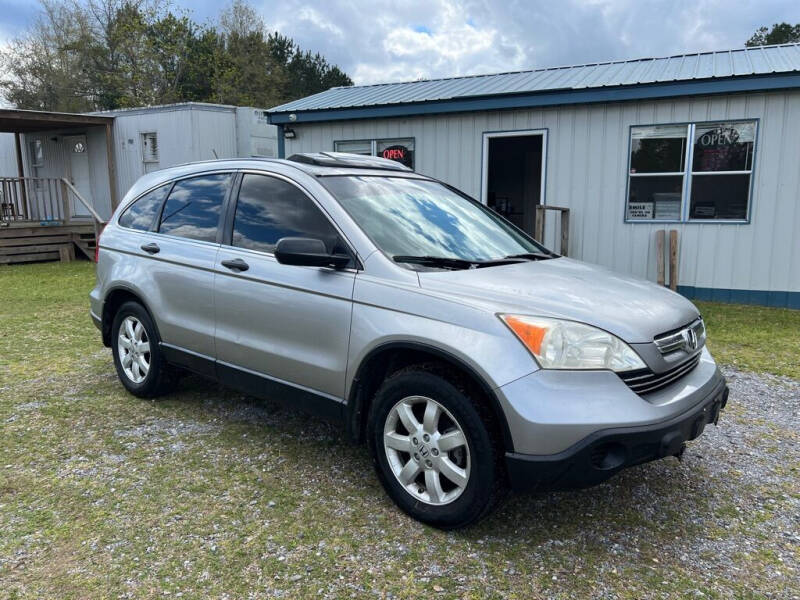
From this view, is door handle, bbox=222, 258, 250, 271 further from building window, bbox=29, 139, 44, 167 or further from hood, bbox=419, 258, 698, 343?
building window, bbox=29, 139, 44, 167

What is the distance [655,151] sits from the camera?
30.0 feet

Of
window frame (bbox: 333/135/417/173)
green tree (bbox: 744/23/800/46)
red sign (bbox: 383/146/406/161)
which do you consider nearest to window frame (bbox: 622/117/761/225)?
window frame (bbox: 333/135/417/173)

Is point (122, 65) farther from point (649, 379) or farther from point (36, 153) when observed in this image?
point (649, 379)

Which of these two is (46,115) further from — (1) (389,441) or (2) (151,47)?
(2) (151,47)

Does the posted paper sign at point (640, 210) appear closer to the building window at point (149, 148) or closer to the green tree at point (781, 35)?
the building window at point (149, 148)

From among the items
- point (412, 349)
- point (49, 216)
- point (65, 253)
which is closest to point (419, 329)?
point (412, 349)

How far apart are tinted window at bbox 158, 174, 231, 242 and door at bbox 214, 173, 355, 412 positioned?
8.2 inches

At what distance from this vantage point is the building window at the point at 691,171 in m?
8.66

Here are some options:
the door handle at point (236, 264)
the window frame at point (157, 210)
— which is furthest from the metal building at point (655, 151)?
the door handle at point (236, 264)

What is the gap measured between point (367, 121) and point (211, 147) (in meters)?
6.24

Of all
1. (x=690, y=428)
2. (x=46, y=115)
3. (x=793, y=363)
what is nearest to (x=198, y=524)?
(x=690, y=428)

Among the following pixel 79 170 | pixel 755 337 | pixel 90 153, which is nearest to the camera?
pixel 755 337

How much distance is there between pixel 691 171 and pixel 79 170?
16848 millimetres

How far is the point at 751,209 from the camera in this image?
858cm
